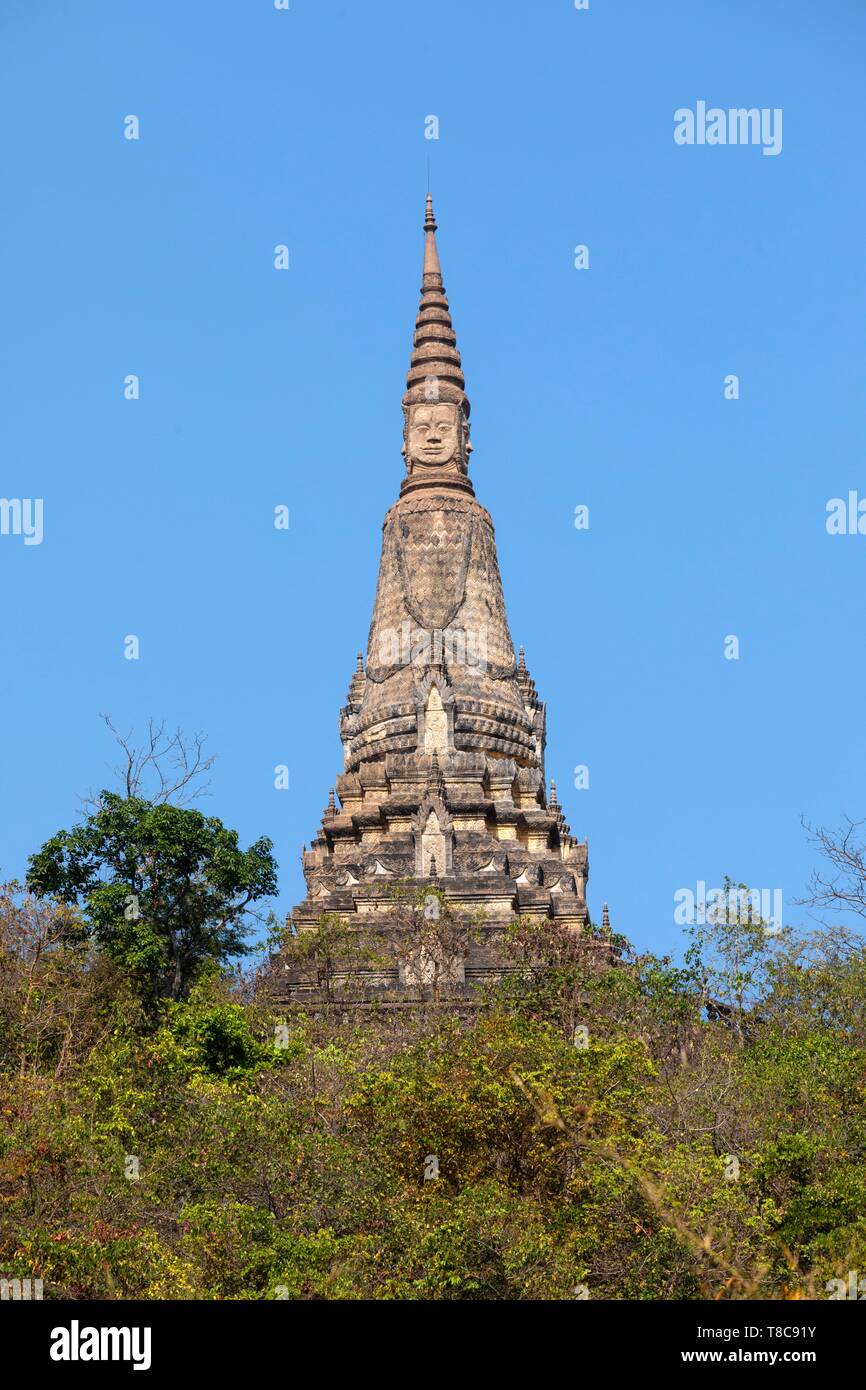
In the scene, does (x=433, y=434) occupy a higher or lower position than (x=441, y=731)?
higher

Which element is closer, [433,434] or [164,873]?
[164,873]

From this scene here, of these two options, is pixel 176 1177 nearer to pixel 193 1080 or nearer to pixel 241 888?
pixel 193 1080

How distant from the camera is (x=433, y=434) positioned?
66562 mm

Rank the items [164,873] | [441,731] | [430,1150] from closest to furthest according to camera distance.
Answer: [430,1150], [164,873], [441,731]

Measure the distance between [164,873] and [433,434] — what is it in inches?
995

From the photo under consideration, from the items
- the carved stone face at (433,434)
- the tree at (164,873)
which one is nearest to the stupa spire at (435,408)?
the carved stone face at (433,434)

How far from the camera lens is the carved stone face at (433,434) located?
2608 inches

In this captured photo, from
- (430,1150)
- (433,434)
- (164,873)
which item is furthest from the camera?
(433,434)

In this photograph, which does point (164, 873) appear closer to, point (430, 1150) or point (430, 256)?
point (430, 1150)

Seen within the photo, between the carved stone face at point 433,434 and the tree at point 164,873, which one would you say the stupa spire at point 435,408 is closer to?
the carved stone face at point 433,434

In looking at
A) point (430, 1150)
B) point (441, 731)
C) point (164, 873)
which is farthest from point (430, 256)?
point (430, 1150)

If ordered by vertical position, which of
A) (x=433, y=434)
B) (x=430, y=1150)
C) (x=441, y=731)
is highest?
(x=433, y=434)

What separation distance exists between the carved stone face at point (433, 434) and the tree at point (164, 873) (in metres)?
23.6

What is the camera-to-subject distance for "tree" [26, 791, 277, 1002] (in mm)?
44125
